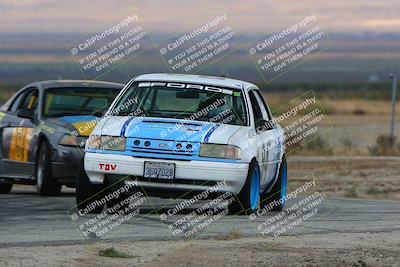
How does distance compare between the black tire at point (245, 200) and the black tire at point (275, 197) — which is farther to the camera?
the black tire at point (275, 197)

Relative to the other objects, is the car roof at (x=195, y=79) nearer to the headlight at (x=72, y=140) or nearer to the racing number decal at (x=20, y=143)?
the headlight at (x=72, y=140)

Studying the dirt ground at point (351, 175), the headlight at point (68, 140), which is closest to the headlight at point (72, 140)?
the headlight at point (68, 140)

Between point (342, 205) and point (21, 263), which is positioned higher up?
point (21, 263)

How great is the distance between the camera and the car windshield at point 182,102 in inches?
547

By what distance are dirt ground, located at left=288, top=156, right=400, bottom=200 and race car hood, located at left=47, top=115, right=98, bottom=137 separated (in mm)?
4346

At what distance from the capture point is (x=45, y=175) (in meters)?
16.1

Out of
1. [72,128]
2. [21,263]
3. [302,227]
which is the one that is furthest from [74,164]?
[21,263]

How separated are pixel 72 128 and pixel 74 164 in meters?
0.44

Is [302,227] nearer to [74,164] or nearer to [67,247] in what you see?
[67,247]

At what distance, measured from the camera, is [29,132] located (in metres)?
16.5

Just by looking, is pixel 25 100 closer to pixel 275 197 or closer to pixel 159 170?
pixel 275 197

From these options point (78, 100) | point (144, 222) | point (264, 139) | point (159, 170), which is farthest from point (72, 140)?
point (144, 222)

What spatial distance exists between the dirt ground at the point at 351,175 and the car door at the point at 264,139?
3758mm

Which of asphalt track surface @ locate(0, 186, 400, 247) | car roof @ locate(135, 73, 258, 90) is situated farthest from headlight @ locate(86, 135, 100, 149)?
car roof @ locate(135, 73, 258, 90)
